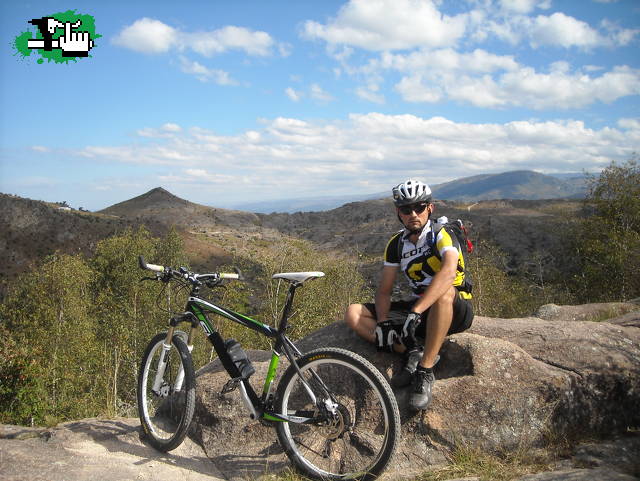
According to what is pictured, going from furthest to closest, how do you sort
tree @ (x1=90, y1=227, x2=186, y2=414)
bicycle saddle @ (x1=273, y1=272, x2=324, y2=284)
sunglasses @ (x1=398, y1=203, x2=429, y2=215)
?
tree @ (x1=90, y1=227, x2=186, y2=414) < sunglasses @ (x1=398, y1=203, x2=429, y2=215) < bicycle saddle @ (x1=273, y1=272, x2=324, y2=284)

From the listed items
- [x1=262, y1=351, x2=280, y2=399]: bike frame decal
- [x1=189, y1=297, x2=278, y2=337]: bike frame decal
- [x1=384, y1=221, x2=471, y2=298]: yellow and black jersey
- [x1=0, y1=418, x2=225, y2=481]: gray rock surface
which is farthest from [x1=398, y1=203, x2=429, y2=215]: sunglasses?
[x1=0, y1=418, x2=225, y2=481]: gray rock surface

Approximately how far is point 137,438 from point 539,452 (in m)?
4.63

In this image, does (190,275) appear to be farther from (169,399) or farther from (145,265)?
(169,399)

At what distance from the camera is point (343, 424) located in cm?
429

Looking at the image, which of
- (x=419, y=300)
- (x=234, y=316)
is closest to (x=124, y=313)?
(x=234, y=316)

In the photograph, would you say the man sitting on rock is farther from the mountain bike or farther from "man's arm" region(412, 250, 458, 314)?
the mountain bike

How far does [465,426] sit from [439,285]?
153 centimetres

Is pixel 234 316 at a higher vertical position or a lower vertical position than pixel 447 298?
lower

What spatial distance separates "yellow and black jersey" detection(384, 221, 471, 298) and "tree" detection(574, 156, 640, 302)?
98.3 feet

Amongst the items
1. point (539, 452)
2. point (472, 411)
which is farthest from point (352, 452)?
point (539, 452)

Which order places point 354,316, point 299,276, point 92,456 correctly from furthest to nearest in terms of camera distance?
1. point 354,316
2. point 92,456
3. point 299,276

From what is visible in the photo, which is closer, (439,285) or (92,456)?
(439,285)

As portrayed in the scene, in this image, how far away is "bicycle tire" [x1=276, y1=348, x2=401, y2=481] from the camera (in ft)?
13.5

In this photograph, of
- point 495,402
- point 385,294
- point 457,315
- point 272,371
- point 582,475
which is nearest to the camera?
point 582,475
